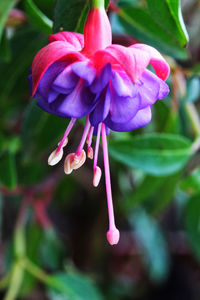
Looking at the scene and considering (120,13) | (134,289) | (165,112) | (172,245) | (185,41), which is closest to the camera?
(185,41)

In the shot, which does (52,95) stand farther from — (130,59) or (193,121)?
(193,121)

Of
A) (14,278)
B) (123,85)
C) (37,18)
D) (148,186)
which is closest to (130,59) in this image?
(123,85)

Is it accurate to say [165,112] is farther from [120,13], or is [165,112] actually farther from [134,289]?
[134,289]

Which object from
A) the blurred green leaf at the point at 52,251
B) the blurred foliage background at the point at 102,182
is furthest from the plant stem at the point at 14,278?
the blurred green leaf at the point at 52,251

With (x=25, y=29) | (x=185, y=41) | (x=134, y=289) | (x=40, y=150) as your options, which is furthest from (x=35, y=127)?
(x=134, y=289)

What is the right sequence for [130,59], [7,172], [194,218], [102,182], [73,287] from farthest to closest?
1. [102,182]
2. [73,287]
3. [194,218]
4. [7,172]
5. [130,59]

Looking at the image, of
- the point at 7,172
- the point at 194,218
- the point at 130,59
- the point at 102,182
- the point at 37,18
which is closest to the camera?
the point at 130,59
